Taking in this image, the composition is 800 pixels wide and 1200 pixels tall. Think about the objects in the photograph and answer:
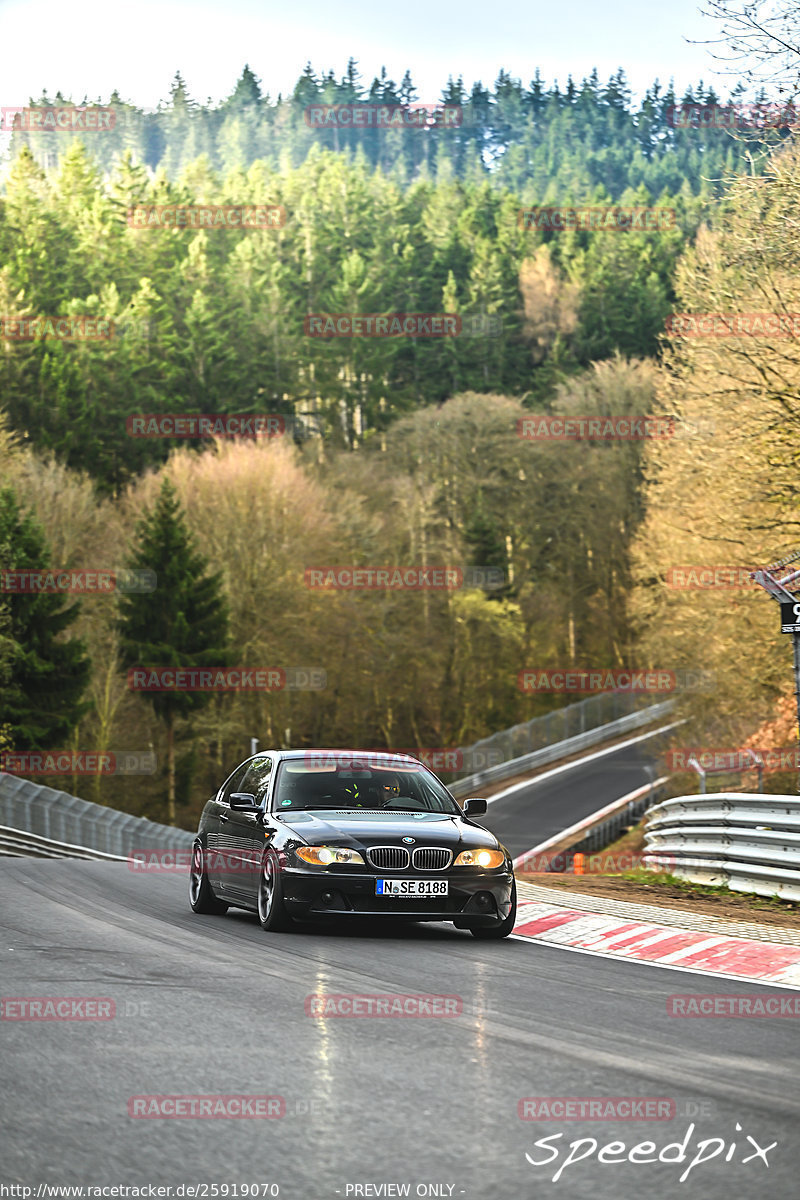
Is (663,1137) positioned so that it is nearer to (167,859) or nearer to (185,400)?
(167,859)

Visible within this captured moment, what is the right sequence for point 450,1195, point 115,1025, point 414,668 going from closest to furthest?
point 450,1195
point 115,1025
point 414,668

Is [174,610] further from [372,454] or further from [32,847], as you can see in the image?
[32,847]

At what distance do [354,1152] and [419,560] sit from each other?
69.8 m

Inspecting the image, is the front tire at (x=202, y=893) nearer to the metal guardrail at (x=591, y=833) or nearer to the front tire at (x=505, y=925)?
the front tire at (x=505, y=925)

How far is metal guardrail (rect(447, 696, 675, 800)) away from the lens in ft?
196

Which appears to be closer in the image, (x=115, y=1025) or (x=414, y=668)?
(x=115, y=1025)

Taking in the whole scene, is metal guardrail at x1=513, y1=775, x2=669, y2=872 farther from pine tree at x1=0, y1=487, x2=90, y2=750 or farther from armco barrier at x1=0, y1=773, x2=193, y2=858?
pine tree at x1=0, y1=487, x2=90, y2=750

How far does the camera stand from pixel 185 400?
268ft

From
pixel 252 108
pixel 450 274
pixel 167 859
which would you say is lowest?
pixel 167 859

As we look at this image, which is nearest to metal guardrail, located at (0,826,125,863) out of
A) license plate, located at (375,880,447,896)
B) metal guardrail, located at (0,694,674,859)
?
metal guardrail, located at (0,694,674,859)

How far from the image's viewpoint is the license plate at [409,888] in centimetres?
1119

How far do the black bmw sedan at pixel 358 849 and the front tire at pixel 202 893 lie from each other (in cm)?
31

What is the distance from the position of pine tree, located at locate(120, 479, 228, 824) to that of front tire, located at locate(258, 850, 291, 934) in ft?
158

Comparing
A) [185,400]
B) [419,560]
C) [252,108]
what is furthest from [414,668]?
[252,108]
